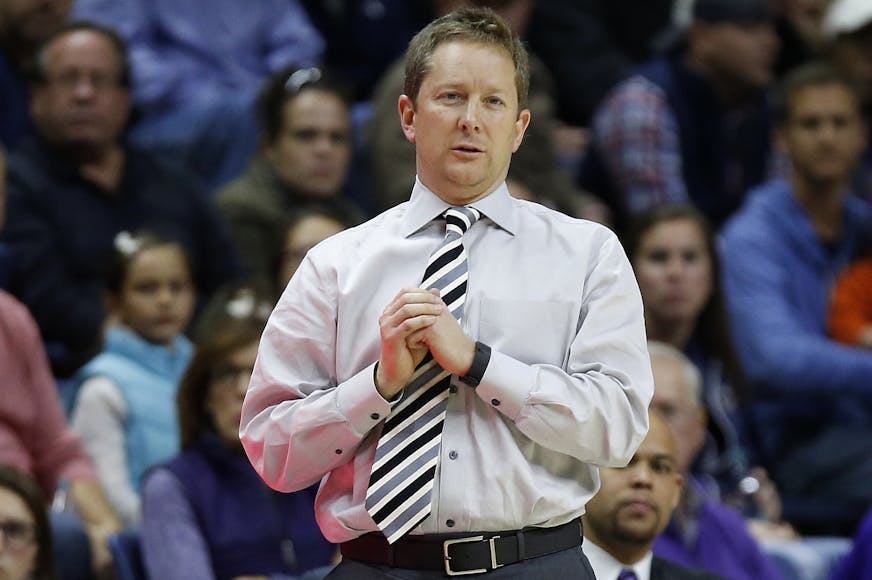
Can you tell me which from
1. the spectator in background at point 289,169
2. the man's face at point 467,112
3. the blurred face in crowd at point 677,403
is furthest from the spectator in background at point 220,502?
the man's face at point 467,112

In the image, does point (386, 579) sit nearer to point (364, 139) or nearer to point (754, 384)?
point (754, 384)

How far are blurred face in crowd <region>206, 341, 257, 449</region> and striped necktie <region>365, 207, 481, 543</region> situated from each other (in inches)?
72.8

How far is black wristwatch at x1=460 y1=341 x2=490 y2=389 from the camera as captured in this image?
2432 mm

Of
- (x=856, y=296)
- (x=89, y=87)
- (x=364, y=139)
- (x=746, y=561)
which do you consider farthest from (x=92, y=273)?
(x=856, y=296)

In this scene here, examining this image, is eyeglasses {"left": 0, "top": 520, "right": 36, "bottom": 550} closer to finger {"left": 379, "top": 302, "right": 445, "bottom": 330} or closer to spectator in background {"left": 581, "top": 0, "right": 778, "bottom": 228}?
finger {"left": 379, "top": 302, "right": 445, "bottom": 330}

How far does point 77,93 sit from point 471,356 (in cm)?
339

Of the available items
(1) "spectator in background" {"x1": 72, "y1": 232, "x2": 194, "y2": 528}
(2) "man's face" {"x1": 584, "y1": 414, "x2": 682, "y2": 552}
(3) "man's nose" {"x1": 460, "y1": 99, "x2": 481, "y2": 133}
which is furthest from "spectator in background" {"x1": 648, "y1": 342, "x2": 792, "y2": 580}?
(3) "man's nose" {"x1": 460, "y1": 99, "x2": 481, "y2": 133}

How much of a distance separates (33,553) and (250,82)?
326 cm

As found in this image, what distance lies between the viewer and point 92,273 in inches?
211

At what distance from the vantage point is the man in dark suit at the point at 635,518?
12.2 ft

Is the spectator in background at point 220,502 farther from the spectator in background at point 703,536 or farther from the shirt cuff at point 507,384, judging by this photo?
the shirt cuff at point 507,384

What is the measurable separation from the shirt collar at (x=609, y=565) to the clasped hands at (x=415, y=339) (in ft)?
4.66

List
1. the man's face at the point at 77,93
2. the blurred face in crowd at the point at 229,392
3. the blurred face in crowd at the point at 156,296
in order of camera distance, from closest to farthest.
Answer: the blurred face in crowd at the point at 229,392 < the blurred face in crowd at the point at 156,296 < the man's face at the point at 77,93

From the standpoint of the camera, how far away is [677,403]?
4.80 m
